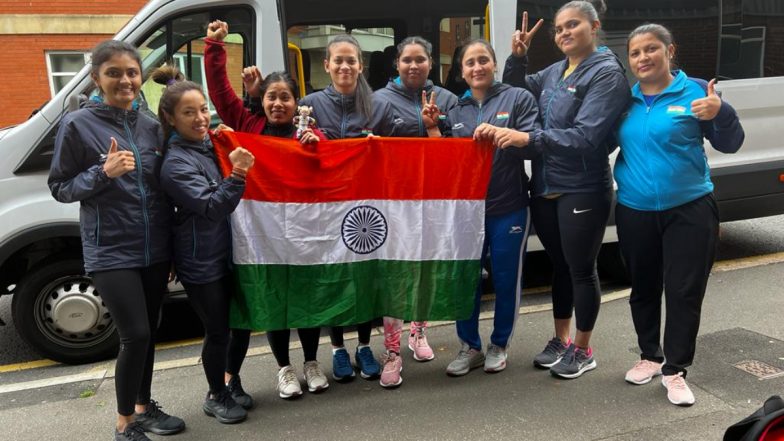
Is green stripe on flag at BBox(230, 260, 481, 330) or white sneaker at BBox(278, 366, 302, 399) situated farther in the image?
white sneaker at BBox(278, 366, 302, 399)

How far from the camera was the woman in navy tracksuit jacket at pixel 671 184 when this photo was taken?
3.13 meters

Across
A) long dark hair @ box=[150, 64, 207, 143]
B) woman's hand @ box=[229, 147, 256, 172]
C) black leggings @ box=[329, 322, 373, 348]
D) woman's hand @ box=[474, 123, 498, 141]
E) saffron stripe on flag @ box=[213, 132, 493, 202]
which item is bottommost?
black leggings @ box=[329, 322, 373, 348]

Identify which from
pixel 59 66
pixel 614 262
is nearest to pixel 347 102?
pixel 614 262

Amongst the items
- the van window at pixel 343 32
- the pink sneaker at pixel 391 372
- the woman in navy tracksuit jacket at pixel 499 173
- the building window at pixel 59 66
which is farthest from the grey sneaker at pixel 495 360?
the building window at pixel 59 66

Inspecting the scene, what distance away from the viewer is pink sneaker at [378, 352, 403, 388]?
3691 millimetres

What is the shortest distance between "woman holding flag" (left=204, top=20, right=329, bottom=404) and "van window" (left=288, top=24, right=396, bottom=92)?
1.34 m

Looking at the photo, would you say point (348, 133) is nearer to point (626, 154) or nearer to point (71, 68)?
point (626, 154)

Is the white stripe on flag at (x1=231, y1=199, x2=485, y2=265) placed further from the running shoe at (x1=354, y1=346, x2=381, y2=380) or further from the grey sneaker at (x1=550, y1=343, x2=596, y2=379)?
the grey sneaker at (x1=550, y1=343, x2=596, y2=379)

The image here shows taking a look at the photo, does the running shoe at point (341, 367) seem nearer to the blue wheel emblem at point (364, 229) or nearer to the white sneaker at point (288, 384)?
the white sneaker at point (288, 384)

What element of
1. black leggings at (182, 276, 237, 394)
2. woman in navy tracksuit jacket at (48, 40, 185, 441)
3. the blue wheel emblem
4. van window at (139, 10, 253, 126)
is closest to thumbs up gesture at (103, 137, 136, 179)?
woman in navy tracksuit jacket at (48, 40, 185, 441)

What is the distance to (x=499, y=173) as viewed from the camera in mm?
3615

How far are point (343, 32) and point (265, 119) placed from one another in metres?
1.78

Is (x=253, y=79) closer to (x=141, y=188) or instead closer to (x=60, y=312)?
(x=141, y=188)

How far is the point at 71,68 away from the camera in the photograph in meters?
13.4
